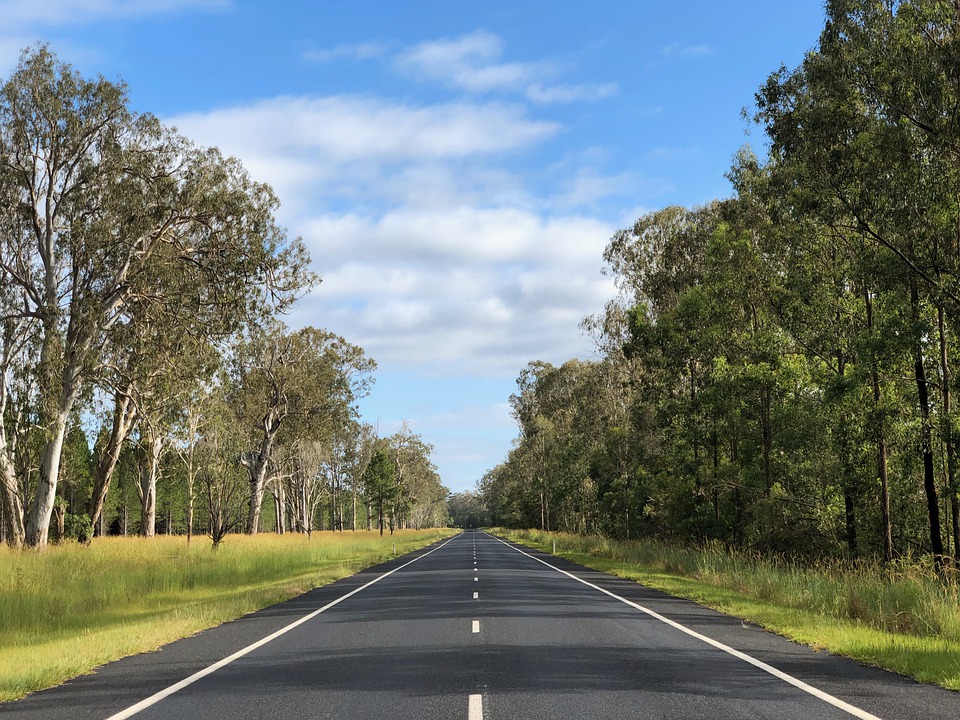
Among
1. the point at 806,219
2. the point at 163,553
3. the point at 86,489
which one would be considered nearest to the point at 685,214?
the point at 806,219

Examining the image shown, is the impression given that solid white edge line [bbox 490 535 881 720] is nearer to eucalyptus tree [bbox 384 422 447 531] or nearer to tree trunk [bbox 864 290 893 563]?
tree trunk [bbox 864 290 893 563]

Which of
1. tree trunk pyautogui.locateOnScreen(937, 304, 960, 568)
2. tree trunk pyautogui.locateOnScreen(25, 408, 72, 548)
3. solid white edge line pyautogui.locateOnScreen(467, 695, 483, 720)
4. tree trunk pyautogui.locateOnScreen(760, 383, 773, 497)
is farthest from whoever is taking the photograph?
tree trunk pyautogui.locateOnScreen(760, 383, 773, 497)

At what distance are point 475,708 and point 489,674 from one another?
1.78m

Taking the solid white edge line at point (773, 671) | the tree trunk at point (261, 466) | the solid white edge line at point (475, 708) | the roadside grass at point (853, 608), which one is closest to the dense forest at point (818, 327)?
the roadside grass at point (853, 608)

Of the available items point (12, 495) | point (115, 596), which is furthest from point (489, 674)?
point (12, 495)

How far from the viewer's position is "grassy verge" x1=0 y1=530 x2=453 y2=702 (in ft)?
35.3

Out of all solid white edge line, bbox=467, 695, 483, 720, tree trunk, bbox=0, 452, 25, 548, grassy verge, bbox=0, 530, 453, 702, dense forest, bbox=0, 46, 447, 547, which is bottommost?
grassy verge, bbox=0, 530, 453, 702

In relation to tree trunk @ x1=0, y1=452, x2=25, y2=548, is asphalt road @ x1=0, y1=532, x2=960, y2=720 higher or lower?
lower

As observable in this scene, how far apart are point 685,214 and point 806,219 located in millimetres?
17397

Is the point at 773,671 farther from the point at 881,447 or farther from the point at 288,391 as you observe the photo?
the point at 288,391

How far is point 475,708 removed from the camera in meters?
7.19

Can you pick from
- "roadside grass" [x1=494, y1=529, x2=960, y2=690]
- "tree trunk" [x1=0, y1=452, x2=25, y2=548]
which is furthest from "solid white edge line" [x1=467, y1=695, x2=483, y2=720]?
"tree trunk" [x1=0, y1=452, x2=25, y2=548]

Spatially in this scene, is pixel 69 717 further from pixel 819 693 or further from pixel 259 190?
pixel 259 190

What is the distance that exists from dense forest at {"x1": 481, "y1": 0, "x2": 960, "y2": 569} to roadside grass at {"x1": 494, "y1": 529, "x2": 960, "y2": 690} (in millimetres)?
3843
